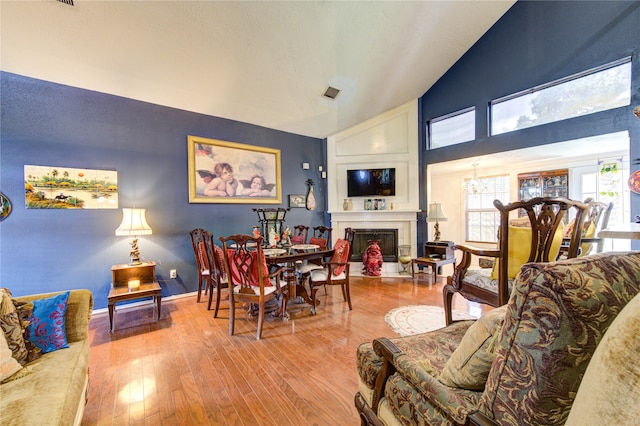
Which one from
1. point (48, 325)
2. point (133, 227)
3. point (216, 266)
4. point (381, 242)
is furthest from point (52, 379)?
point (381, 242)

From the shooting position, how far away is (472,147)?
4.25 meters

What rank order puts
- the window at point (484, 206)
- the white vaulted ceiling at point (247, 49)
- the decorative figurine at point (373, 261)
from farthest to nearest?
the window at point (484, 206) → the decorative figurine at point (373, 261) → the white vaulted ceiling at point (247, 49)

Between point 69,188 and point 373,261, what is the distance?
4.45 m

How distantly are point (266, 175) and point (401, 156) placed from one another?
257 centimetres

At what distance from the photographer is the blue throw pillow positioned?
1436 mm

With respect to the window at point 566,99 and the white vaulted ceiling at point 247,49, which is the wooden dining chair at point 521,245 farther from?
the white vaulted ceiling at point 247,49

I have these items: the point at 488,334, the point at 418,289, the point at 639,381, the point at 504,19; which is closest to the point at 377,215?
the point at 418,289

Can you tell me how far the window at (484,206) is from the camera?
5.51 m

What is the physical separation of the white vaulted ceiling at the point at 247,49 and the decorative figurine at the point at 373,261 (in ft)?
8.46

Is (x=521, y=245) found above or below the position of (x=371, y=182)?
below

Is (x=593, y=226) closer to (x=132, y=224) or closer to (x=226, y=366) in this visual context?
(x=226, y=366)

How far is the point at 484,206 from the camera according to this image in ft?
18.7

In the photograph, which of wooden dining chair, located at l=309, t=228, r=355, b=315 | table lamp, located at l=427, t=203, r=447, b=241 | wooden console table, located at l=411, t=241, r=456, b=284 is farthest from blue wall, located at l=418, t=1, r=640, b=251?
wooden dining chair, located at l=309, t=228, r=355, b=315

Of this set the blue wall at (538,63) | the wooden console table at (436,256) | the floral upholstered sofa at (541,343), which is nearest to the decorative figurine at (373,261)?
the wooden console table at (436,256)
